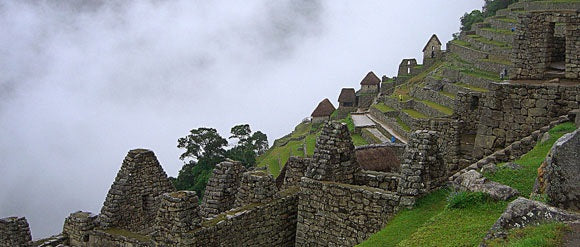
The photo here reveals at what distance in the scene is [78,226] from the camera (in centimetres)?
1300

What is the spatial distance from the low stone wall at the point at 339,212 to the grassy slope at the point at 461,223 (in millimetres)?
590

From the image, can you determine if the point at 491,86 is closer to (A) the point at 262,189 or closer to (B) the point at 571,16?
(B) the point at 571,16

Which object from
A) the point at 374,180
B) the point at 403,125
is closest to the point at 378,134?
the point at 403,125

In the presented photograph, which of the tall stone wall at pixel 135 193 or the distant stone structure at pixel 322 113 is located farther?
the distant stone structure at pixel 322 113

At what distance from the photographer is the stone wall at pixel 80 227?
13.0 m

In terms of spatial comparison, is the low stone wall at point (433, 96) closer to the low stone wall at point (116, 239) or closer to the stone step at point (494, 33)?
the stone step at point (494, 33)

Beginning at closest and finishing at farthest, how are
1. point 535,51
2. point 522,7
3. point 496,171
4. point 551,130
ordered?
point 496,171, point 551,130, point 535,51, point 522,7

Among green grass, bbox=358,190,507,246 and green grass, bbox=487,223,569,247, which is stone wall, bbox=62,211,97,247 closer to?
green grass, bbox=358,190,507,246

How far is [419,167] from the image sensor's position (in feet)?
32.1

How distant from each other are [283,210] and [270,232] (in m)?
0.53

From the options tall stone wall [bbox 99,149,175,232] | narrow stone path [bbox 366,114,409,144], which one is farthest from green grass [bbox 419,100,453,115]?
tall stone wall [bbox 99,149,175,232]

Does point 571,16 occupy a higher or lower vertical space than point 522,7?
lower

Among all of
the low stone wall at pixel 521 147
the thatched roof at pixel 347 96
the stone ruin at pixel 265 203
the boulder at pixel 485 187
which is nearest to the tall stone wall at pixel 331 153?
the stone ruin at pixel 265 203

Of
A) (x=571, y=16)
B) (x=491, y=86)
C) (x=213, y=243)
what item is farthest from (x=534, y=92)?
(x=213, y=243)
